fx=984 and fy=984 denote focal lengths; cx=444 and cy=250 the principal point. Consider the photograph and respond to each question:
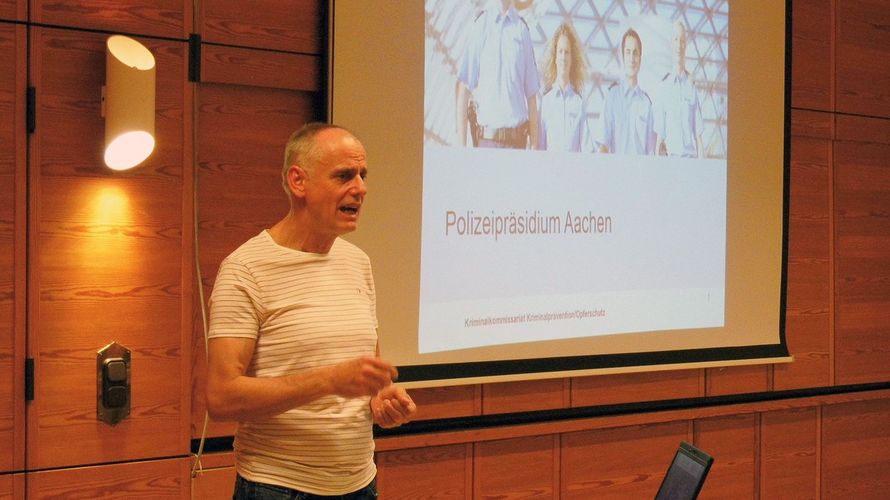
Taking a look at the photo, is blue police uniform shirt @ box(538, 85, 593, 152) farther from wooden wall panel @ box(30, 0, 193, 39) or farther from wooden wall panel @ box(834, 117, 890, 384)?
wooden wall panel @ box(834, 117, 890, 384)

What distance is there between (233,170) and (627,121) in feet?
5.73

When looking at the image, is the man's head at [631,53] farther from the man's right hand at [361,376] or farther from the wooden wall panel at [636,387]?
the man's right hand at [361,376]

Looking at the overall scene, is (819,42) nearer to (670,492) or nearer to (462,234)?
(462,234)

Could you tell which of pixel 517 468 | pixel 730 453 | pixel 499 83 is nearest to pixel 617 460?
pixel 517 468

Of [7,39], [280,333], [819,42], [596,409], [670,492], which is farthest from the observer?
[819,42]

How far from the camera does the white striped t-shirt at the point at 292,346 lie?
204 cm

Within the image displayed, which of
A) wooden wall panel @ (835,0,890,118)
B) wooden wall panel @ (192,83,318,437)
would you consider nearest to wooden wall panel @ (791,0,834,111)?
wooden wall panel @ (835,0,890,118)

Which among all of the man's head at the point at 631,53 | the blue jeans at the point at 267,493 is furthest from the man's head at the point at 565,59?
the blue jeans at the point at 267,493

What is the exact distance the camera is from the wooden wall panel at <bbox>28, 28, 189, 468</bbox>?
3111mm

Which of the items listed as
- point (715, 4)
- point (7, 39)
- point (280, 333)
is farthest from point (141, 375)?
point (715, 4)

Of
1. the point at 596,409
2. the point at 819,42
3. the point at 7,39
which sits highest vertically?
the point at 819,42

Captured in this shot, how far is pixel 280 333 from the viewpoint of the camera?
6.71 feet

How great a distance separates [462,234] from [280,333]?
72.5 inches

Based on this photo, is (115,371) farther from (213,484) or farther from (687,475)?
(687,475)
